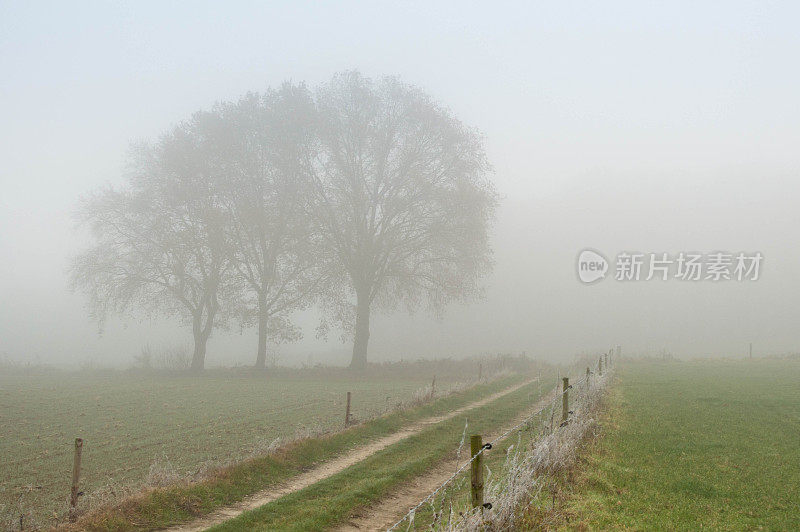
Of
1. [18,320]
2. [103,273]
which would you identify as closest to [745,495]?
[103,273]

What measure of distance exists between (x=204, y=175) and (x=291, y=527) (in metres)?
Result: 37.0

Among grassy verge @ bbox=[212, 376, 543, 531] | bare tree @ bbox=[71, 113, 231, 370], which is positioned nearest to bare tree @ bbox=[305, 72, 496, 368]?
bare tree @ bbox=[71, 113, 231, 370]

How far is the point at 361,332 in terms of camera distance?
132 feet

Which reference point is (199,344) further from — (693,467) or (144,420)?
(693,467)

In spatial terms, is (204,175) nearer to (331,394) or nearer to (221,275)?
(221,275)

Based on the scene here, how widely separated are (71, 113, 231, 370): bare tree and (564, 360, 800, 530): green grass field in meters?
31.5

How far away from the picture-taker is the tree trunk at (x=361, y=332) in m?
40.0

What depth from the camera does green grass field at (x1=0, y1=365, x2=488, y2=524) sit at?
12.5m

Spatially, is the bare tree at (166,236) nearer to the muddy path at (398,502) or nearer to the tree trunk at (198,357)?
the tree trunk at (198,357)

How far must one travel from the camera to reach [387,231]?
133 feet

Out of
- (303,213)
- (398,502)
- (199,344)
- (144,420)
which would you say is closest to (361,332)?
(303,213)

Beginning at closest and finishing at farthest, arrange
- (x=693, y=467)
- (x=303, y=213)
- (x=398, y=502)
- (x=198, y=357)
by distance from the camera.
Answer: (x=398, y=502)
(x=693, y=467)
(x=303, y=213)
(x=198, y=357)

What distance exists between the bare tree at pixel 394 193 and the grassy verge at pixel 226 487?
22.1 metres

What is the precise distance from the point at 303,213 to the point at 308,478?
28.6 m
